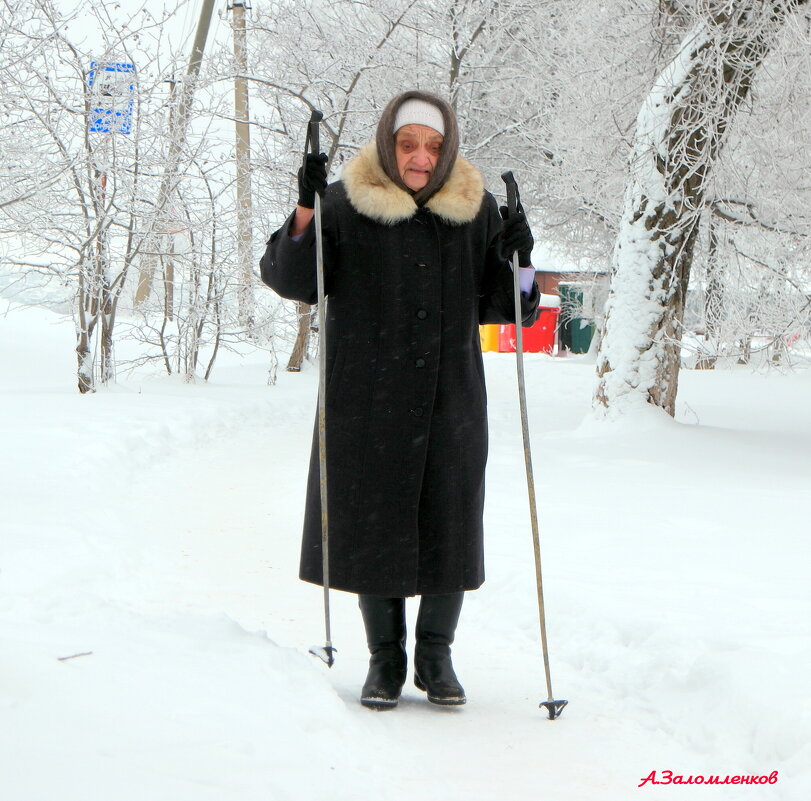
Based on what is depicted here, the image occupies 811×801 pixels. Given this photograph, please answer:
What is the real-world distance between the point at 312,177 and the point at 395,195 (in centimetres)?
25

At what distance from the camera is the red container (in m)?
27.2

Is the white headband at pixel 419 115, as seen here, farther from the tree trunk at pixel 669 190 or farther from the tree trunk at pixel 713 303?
the tree trunk at pixel 713 303

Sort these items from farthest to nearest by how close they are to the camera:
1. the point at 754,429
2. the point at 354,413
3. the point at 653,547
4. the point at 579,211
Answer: the point at 579,211 → the point at 754,429 → the point at 653,547 → the point at 354,413

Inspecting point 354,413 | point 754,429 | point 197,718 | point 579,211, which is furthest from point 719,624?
point 579,211

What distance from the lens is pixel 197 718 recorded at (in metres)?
2.55

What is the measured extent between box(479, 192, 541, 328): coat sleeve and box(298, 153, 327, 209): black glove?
520mm

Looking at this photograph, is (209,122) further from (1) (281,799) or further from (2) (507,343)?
(2) (507,343)

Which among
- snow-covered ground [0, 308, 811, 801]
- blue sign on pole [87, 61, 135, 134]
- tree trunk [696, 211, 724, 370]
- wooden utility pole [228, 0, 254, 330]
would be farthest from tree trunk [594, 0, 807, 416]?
wooden utility pole [228, 0, 254, 330]

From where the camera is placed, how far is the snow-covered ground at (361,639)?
7.99 ft

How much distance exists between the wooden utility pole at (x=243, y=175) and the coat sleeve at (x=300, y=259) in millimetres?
10726

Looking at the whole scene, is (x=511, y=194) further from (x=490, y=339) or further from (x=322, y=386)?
(x=490, y=339)

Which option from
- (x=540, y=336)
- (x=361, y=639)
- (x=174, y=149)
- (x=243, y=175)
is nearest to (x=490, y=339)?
(x=540, y=336)

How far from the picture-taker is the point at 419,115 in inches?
124

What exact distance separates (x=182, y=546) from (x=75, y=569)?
3.00ft
